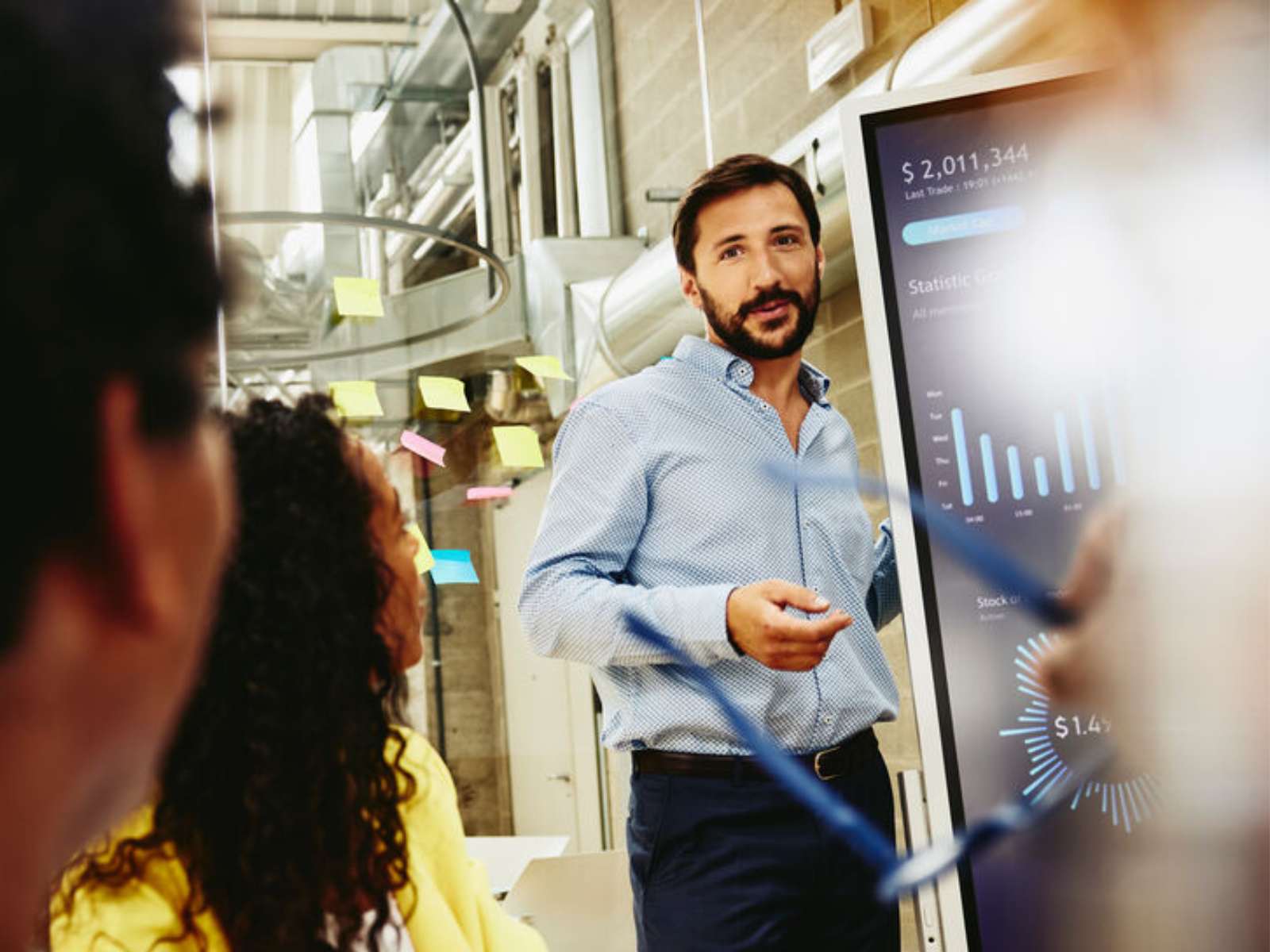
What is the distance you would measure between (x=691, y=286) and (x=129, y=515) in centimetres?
164

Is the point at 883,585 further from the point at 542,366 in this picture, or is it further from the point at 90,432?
the point at 542,366

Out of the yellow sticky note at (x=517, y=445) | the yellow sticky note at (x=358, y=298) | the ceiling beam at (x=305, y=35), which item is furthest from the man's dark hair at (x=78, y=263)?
the yellow sticky note at (x=517, y=445)

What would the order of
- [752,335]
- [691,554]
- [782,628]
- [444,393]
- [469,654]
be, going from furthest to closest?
[469,654]
[444,393]
[752,335]
[691,554]
[782,628]

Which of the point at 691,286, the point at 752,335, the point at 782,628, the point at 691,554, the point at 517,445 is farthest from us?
the point at 517,445

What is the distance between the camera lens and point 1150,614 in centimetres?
89

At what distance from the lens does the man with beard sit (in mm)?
1423

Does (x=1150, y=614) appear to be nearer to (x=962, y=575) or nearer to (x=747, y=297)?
(x=962, y=575)

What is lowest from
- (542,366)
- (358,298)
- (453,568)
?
(453,568)

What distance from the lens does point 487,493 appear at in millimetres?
3793

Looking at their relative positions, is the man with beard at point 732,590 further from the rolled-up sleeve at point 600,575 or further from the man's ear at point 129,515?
the man's ear at point 129,515

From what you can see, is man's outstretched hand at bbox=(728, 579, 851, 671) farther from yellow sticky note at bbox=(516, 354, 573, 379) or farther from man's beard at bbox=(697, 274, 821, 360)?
yellow sticky note at bbox=(516, 354, 573, 379)

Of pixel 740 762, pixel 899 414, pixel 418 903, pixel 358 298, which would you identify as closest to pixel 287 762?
pixel 418 903

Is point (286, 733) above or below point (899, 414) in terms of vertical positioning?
below

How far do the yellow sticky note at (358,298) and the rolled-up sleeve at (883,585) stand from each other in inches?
75.2
